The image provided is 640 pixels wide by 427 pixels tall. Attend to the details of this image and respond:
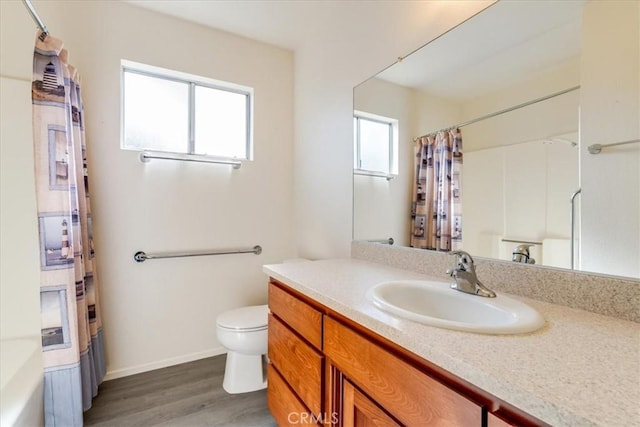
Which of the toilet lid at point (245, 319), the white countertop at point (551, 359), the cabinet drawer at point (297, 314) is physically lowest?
the toilet lid at point (245, 319)

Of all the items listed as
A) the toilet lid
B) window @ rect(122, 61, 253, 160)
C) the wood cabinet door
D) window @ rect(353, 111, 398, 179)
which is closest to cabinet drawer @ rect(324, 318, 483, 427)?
the wood cabinet door

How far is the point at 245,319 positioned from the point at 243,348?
17cm

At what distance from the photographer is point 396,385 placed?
713mm

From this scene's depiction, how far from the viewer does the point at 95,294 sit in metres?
1.76

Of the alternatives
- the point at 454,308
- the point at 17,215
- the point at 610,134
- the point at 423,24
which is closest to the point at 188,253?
the point at 17,215

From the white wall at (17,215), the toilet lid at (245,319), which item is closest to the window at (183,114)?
the white wall at (17,215)

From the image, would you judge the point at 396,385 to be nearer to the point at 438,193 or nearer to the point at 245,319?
the point at 438,193

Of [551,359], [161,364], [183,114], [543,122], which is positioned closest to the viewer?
[551,359]

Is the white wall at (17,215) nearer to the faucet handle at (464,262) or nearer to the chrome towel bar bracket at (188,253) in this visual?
the chrome towel bar bracket at (188,253)

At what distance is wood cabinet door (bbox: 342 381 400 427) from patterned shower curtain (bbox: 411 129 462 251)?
2.35 feet

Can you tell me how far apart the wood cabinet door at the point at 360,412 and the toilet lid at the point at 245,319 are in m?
0.94

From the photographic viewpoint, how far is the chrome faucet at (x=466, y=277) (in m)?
0.96

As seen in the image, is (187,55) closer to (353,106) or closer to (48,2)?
(48,2)

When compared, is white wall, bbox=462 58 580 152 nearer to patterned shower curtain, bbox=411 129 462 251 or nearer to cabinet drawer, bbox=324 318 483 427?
patterned shower curtain, bbox=411 129 462 251
